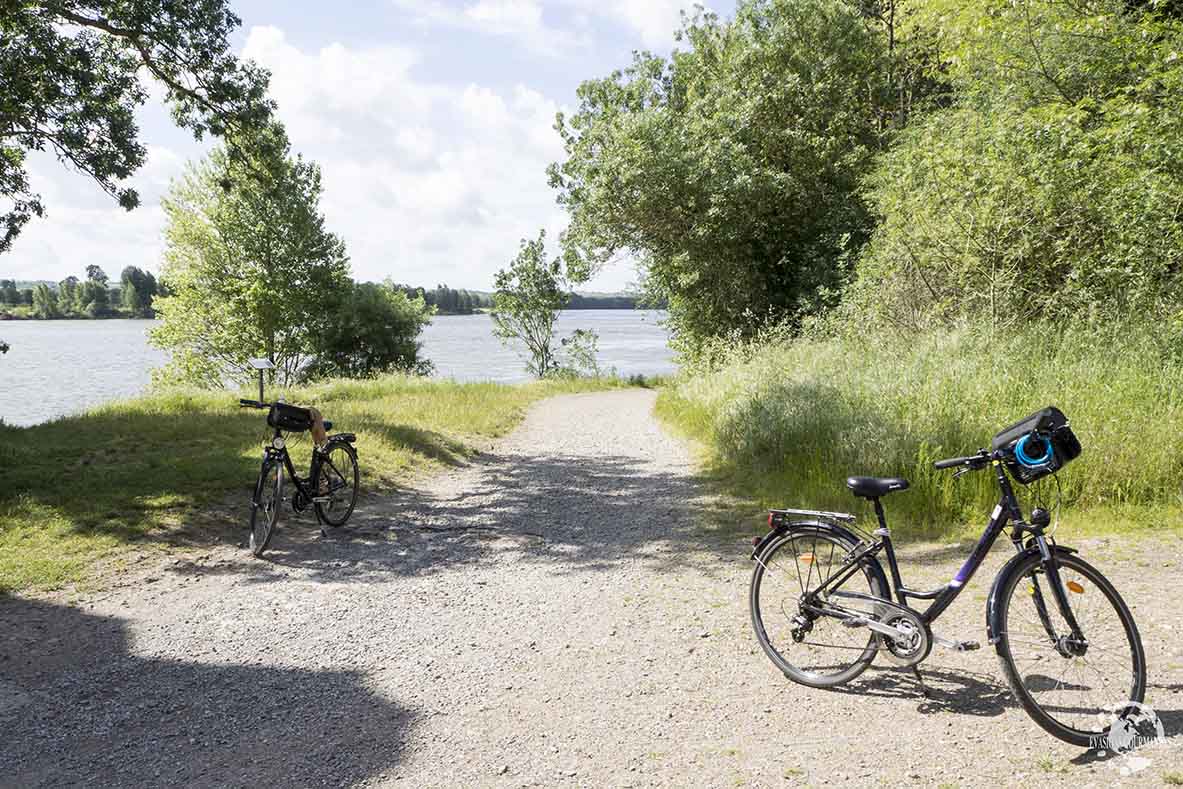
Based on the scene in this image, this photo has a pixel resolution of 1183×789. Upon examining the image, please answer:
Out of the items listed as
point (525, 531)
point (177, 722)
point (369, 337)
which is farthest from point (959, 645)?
point (369, 337)

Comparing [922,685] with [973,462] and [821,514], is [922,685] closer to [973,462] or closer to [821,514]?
[821,514]

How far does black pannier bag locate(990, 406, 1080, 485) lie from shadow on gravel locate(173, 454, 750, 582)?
295cm

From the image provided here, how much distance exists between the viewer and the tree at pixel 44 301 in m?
93.8

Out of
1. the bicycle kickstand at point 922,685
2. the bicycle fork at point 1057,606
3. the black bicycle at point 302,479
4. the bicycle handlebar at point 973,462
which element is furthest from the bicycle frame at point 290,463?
the bicycle fork at point 1057,606

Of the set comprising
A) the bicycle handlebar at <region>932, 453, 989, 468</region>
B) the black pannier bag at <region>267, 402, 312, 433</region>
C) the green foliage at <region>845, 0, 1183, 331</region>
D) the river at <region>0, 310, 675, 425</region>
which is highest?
the green foliage at <region>845, 0, 1183, 331</region>

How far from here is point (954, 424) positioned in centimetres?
739

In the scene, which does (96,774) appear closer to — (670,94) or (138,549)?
(138,549)

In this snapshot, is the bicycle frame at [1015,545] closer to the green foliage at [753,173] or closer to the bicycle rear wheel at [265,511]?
the bicycle rear wheel at [265,511]

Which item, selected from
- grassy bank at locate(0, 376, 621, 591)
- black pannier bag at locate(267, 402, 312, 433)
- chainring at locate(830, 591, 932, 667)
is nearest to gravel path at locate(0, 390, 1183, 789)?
chainring at locate(830, 591, 932, 667)

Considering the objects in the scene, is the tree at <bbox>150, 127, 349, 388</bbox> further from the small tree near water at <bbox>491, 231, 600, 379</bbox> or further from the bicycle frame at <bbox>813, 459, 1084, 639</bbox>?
the bicycle frame at <bbox>813, 459, 1084, 639</bbox>

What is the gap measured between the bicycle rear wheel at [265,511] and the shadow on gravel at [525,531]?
0.16 m

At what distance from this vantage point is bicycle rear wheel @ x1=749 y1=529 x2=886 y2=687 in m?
3.76

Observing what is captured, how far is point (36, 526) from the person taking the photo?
22.1 feet

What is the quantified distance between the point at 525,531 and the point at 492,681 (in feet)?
11.2
